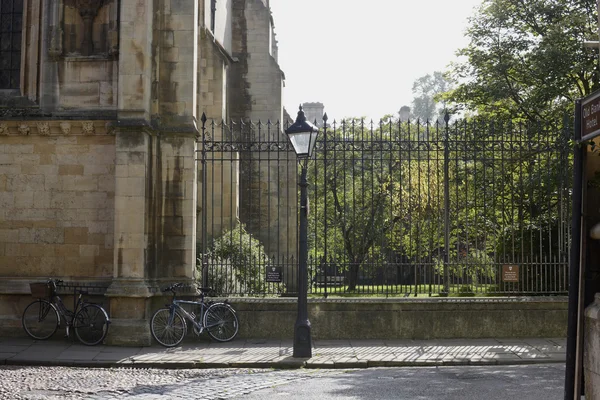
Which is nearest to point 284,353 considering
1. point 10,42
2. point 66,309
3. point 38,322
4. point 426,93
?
point 66,309

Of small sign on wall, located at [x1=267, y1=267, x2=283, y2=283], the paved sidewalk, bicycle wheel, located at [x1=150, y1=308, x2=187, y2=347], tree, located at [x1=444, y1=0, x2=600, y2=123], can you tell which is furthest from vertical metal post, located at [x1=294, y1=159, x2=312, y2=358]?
tree, located at [x1=444, y1=0, x2=600, y2=123]

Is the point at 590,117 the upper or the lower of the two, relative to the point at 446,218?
upper

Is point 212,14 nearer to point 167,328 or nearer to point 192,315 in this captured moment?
point 192,315

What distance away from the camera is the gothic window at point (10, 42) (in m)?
15.1

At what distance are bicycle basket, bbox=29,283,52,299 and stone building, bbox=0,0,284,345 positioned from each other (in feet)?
2.03

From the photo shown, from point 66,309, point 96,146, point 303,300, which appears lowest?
point 66,309

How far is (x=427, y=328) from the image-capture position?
13758 millimetres

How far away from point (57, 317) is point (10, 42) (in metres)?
5.91

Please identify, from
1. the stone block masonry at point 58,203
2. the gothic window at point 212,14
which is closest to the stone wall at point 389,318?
the stone block masonry at point 58,203

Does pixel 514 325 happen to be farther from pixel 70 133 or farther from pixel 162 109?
pixel 70 133

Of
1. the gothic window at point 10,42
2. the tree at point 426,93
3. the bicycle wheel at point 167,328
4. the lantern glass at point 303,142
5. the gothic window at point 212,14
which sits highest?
the tree at point 426,93

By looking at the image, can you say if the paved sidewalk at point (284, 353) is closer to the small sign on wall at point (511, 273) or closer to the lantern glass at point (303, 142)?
the small sign on wall at point (511, 273)

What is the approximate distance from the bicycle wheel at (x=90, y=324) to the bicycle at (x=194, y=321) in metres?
0.96

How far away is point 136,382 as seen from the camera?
9.58 metres
